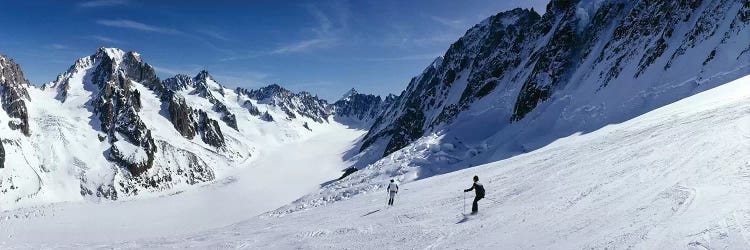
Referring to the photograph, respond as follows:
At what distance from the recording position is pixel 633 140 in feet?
85.0

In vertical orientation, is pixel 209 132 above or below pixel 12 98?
below

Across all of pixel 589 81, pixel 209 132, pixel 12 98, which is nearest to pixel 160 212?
pixel 12 98

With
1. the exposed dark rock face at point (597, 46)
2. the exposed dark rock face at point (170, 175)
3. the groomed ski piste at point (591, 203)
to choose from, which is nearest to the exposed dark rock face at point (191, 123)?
the exposed dark rock face at point (170, 175)

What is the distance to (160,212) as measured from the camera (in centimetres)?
7800

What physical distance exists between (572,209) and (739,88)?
2079 centimetres

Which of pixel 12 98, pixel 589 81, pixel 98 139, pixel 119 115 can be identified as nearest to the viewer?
pixel 589 81

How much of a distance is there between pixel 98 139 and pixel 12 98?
53.0ft

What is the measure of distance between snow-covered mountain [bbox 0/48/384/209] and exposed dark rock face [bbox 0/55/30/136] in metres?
0.16

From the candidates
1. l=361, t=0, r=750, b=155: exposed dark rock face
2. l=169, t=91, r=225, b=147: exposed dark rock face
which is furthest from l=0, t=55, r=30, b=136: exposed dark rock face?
l=361, t=0, r=750, b=155: exposed dark rock face

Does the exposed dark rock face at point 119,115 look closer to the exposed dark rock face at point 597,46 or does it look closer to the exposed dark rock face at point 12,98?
the exposed dark rock face at point 12,98

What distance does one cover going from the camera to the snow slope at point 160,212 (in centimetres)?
6378

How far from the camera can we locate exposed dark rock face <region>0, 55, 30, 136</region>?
288 feet

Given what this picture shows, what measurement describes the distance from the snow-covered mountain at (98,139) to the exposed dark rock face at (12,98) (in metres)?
0.16

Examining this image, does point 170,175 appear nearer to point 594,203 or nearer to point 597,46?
point 597,46
